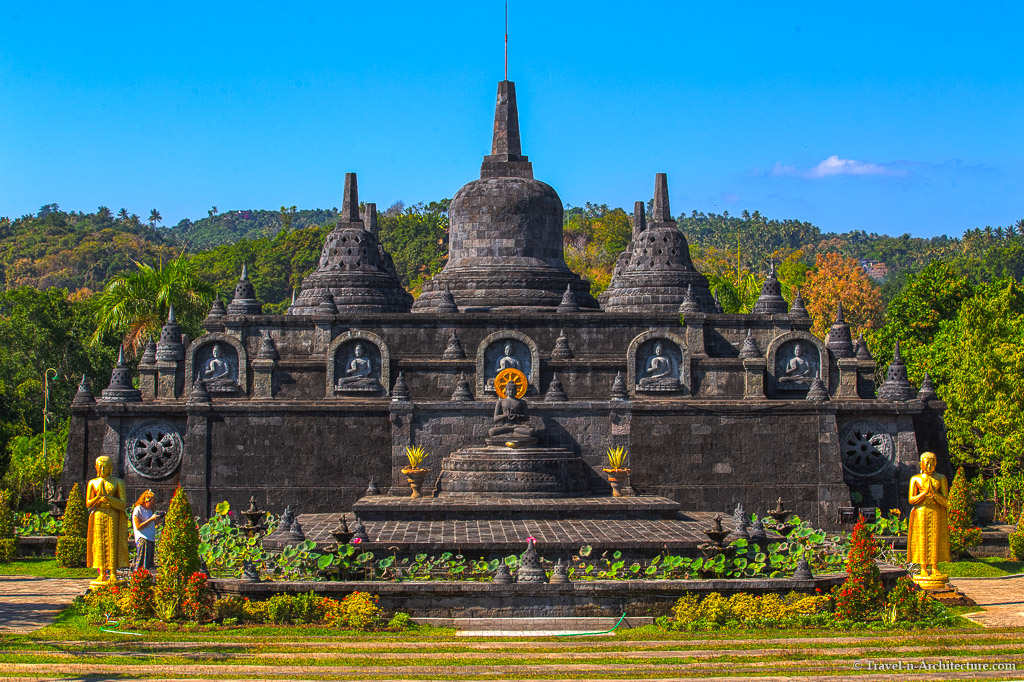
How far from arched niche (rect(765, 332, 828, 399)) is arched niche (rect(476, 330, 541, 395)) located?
255 inches

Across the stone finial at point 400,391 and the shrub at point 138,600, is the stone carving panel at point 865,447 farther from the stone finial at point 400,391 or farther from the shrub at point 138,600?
the shrub at point 138,600

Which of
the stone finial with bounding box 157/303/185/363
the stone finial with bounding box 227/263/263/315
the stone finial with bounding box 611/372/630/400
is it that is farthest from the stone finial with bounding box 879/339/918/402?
the stone finial with bounding box 157/303/185/363

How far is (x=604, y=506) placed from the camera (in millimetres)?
25656

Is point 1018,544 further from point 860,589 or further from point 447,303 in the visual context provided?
point 447,303

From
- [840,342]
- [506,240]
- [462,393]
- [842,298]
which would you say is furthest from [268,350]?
[842,298]

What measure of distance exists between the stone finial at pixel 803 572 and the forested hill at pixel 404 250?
53367 millimetres

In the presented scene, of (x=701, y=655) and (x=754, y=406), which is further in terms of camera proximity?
(x=754, y=406)

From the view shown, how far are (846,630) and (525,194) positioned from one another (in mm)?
20102

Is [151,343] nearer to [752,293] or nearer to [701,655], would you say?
[701,655]

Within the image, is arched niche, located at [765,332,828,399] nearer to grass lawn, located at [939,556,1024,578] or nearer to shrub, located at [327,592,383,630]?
grass lawn, located at [939,556,1024,578]

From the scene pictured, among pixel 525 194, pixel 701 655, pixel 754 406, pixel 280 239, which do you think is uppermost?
pixel 280 239

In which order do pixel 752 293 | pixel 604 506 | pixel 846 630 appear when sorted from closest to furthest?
pixel 846 630
pixel 604 506
pixel 752 293

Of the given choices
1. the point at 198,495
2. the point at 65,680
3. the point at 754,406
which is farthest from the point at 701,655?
the point at 198,495

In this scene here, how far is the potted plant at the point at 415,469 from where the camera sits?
92.4 feet
